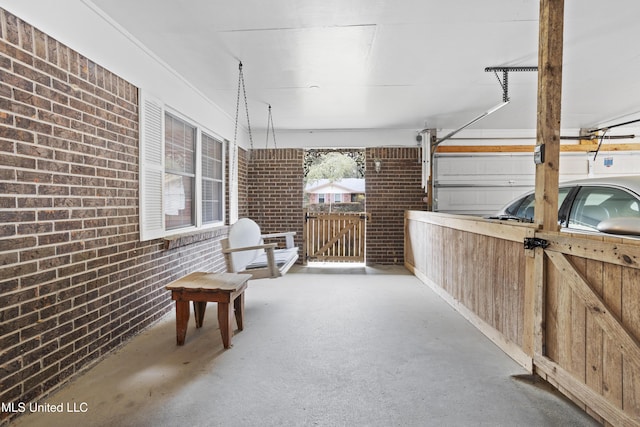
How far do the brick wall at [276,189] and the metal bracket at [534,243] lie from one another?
4.78 m

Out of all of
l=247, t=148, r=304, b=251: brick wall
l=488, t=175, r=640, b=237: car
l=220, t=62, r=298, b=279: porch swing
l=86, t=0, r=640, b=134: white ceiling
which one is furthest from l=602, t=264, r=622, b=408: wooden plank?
l=247, t=148, r=304, b=251: brick wall

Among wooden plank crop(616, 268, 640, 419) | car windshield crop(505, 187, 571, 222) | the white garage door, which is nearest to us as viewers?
wooden plank crop(616, 268, 640, 419)

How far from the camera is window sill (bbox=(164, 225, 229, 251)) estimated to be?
3.48m

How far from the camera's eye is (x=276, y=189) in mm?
6836

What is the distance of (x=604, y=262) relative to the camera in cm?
177

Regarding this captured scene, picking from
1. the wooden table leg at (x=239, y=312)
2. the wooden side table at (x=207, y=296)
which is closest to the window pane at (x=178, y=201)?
the wooden side table at (x=207, y=296)

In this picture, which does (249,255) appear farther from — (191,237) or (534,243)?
(534,243)

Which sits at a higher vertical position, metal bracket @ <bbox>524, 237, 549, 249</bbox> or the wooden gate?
metal bracket @ <bbox>524, 237, 549, 249</bbox>

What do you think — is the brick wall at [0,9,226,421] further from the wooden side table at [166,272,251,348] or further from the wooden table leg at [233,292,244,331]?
the wooden table leg at [233,292,244,331]

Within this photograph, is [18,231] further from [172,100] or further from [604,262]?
[604,262]

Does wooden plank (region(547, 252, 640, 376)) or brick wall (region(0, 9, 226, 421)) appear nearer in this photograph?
wooden plank (region(547, 252, 640, 376))

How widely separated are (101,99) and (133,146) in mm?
512

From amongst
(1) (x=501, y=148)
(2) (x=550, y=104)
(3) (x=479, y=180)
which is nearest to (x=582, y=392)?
(2) (x=550, y=104)

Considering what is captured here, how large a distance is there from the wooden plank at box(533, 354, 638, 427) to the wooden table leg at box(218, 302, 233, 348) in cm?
221
